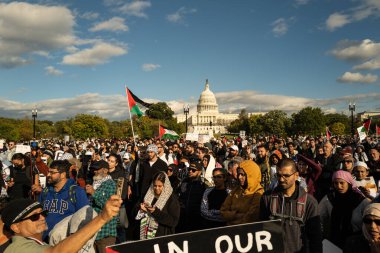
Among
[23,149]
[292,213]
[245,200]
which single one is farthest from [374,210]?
[23,149]

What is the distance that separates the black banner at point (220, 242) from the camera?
8.34ft

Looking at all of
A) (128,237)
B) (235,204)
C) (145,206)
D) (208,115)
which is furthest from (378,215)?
(208,115)

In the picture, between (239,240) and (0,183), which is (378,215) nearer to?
(239,240)

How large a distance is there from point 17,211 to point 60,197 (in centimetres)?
204

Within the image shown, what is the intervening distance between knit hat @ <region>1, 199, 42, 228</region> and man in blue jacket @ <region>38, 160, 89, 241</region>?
1886 mm

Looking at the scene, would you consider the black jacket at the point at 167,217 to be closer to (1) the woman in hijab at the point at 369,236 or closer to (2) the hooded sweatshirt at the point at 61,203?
(2) the hooded sweatshirt at the point at 61,203

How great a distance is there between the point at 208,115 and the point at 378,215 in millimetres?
171679

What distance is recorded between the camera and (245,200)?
463 centimetres

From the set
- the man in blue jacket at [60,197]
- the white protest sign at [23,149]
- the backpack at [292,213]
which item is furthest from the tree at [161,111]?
the backpack at [292,213]

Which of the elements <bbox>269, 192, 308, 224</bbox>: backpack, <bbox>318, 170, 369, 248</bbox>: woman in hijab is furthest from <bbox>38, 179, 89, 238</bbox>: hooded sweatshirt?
<bbox>318, 170, 369, 248</bbox>: woman in hijab

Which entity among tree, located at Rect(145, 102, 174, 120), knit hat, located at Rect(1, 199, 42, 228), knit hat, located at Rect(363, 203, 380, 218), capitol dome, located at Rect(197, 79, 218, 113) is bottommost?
knit hat, located at Rect(363, 203, 380, 218)

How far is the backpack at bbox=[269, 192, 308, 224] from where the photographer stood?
3621 millimetres

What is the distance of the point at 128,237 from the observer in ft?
22.9

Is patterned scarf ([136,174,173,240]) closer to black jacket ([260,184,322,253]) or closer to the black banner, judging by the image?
black jacket ([260,184,322,253])
